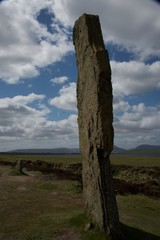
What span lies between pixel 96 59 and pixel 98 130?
8.22 feet

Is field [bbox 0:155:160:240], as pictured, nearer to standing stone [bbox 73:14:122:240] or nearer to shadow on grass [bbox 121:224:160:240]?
shadow on grass [bbox 121:224:160:240]

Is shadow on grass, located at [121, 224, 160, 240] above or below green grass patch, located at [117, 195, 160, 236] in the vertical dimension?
below

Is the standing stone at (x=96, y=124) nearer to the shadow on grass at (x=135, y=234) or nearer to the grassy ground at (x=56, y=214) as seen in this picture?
the shadow on grass at (x=135, y=234)

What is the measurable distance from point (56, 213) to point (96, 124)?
249 inches

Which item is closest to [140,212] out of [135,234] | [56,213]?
[56,213]

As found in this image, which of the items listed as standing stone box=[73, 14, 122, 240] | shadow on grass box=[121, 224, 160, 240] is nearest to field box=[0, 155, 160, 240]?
shadow on grass box=[121, 224, 160, 240]

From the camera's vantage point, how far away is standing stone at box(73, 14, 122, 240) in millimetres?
12984

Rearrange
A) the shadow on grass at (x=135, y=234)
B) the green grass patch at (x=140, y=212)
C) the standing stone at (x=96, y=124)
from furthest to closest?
1. the green grass patch at (x=140, y=212)
2. the shadow on grass at (x=135, y=234)
3. the standing stone at (x=96, y=124)

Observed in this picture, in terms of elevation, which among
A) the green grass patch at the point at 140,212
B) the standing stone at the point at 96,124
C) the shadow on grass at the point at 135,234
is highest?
the standing stone at the point at 96,124

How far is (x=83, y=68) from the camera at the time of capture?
1426 centimetres

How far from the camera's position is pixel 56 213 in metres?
17.6

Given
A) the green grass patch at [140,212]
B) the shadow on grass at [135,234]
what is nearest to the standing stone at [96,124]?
the shadow on grass at [135,234]

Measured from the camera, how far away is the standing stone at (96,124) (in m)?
13.0

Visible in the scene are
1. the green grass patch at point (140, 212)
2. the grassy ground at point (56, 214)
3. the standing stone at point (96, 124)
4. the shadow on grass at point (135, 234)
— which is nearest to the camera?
the standing stone at point (96, 124)
